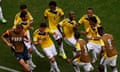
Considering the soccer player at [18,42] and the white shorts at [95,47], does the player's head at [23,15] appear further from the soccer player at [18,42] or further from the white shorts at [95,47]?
the white shorts at [95,47]

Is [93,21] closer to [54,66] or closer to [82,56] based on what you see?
[82,56]

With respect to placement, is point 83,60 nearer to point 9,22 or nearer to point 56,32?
point 56,32

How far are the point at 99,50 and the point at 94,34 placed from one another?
2.41 feet

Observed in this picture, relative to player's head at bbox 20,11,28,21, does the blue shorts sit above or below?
below

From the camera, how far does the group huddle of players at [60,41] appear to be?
17.6 metres

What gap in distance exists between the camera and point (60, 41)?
2041 centimetres

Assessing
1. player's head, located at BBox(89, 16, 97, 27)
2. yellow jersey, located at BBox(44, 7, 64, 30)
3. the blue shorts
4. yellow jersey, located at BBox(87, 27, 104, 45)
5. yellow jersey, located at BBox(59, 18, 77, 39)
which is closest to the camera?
the blue shorts

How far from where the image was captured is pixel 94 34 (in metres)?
19.4

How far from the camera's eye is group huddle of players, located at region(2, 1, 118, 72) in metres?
17.6

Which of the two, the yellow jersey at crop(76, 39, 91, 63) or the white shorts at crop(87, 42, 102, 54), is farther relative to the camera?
the white shorts at crop(87, 42, 102, 54)

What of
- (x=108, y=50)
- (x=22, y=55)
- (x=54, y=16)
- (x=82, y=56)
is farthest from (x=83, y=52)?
(x=54, y=16)

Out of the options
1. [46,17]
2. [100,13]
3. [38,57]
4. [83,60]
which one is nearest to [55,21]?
[46,17]

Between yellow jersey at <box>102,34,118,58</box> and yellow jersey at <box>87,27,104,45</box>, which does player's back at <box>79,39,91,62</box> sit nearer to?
yellow jersey at <box>102,34,118,58</box>

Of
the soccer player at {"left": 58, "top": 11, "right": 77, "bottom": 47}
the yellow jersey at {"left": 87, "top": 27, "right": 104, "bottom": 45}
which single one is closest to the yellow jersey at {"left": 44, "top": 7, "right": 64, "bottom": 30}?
the soccer player at {"left": 58, "top": 11, "right": 77, "bottom": 47}
